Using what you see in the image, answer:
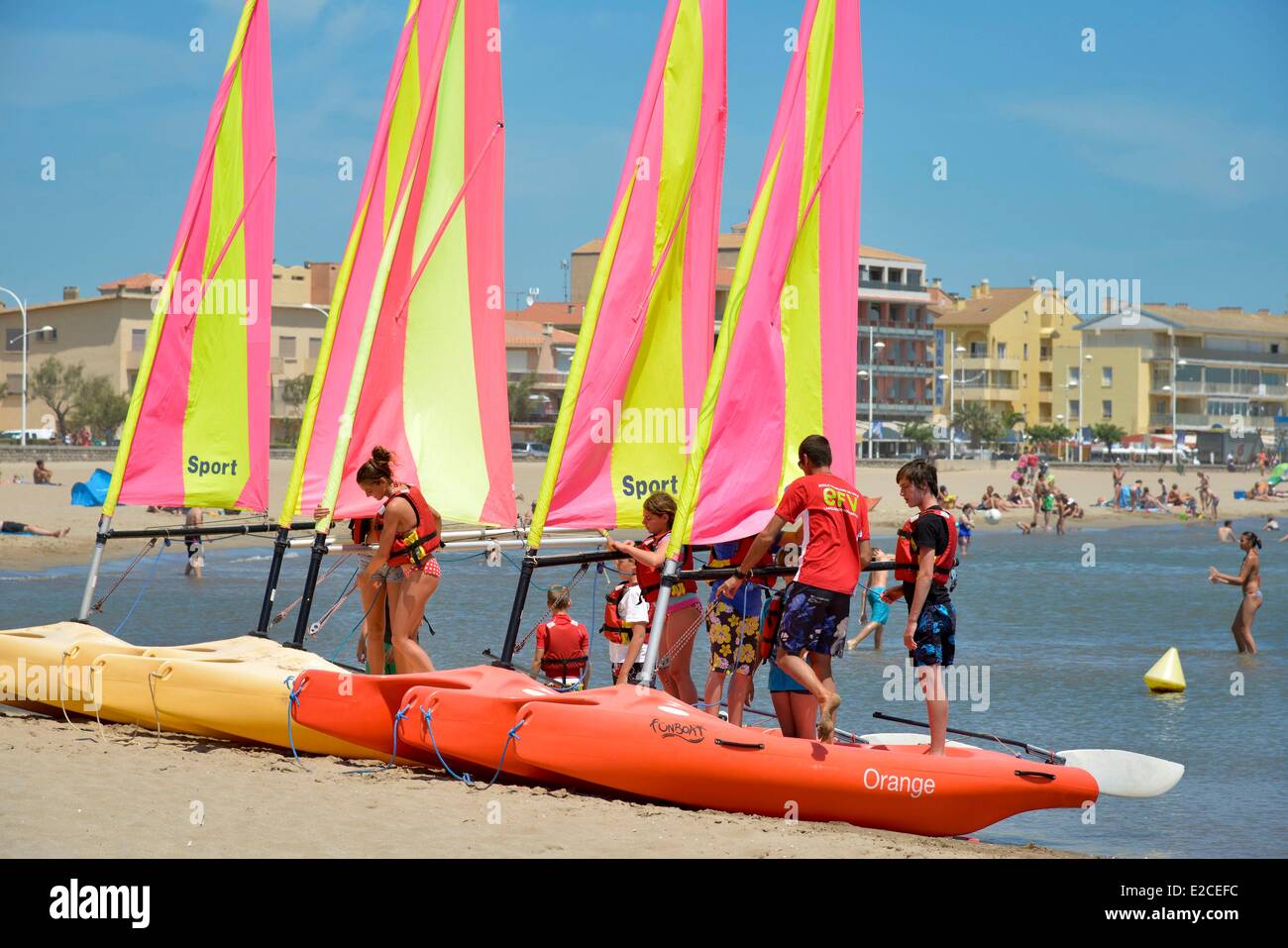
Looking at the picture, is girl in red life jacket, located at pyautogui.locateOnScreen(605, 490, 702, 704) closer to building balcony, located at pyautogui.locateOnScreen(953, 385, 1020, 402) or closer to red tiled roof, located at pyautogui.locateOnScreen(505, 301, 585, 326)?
red tiled roof, located at pyautogui.locateOnScreen(505, 301, 585, 326)

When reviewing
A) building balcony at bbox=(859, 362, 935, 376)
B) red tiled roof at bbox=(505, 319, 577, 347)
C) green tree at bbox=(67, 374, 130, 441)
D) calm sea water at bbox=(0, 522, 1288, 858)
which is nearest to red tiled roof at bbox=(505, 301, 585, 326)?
red tiled roof at bbox=(505, 319, 577, 347)

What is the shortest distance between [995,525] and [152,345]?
40.9 m

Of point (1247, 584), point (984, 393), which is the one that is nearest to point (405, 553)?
point (1247, 584)

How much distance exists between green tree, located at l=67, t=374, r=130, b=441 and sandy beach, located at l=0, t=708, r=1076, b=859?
2563 inches

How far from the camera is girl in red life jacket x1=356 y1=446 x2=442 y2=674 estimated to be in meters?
9.41

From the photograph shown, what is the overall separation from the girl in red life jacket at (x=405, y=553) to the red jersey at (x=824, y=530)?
2.53 m

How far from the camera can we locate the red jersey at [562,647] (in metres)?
10.7

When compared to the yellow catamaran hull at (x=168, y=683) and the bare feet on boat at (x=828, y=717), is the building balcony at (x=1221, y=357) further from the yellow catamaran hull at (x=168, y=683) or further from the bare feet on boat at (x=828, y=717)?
the bare feet on boat at (x=828, y=717)

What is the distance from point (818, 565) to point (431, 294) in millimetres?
4278

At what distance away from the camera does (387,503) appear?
9391 millimetres

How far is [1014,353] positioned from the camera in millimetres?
100250
